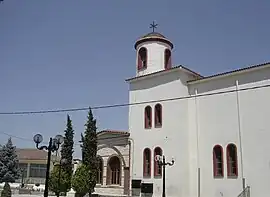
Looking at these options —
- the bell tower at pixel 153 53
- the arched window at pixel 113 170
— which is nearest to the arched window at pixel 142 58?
the bell tower at pixel 153 53

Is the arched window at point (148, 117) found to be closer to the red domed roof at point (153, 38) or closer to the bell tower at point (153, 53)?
the bell tower at point (153, 53)

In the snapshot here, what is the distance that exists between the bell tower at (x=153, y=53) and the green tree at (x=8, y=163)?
2902 centimetres

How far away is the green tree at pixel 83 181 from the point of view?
971 inches

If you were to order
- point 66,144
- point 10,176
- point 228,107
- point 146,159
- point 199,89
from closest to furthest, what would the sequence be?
point 228,107
point 199,89
point 146,159
point 66,144
point 10,176

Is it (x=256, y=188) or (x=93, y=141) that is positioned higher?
(x=93, y=141)

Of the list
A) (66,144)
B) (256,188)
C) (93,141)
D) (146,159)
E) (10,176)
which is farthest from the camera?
(10,176)

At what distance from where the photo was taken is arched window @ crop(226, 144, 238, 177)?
799 inches

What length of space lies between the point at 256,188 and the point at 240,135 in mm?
2915

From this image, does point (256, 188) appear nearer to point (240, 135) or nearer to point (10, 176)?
point (240, 135)

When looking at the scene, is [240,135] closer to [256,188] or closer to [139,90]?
[256,188]

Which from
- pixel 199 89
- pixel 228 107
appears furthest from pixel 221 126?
pixel 199 89

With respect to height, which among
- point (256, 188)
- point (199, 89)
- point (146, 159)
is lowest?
point (256, 188)

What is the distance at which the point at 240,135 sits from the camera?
20.1 m

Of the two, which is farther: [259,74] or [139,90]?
[139,90]
